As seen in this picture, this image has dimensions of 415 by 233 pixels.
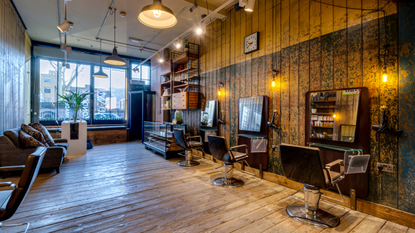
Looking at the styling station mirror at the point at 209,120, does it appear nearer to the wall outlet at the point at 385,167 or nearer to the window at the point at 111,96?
the wall outlet at the point at 385,167

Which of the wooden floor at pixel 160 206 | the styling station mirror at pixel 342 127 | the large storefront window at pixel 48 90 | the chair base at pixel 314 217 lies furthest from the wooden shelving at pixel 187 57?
the large storefront window at pixel 48 90

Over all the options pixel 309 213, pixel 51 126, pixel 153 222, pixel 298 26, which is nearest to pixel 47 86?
pixel 51 126

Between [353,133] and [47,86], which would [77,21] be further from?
[353,133]

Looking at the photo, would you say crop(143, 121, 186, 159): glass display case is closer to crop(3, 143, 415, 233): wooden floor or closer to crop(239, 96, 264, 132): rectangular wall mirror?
crop(3, 143, 415, 233): wooden floor

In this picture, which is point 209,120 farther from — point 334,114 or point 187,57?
point 334,114

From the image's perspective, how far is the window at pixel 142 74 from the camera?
9266 millimetres

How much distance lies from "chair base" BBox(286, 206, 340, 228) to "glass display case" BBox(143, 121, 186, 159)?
3628mm

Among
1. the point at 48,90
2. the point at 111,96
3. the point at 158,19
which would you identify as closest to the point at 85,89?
the point at 111,96

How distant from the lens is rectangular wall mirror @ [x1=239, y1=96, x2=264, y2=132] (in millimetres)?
3869

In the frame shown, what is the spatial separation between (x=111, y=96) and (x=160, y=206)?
7575 mm

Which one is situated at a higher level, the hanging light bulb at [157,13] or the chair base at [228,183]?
the hanging light bulb at [157,13]

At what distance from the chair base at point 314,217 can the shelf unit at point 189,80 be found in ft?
12.8

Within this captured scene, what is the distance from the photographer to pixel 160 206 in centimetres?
263

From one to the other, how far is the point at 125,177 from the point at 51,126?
5722 mm
